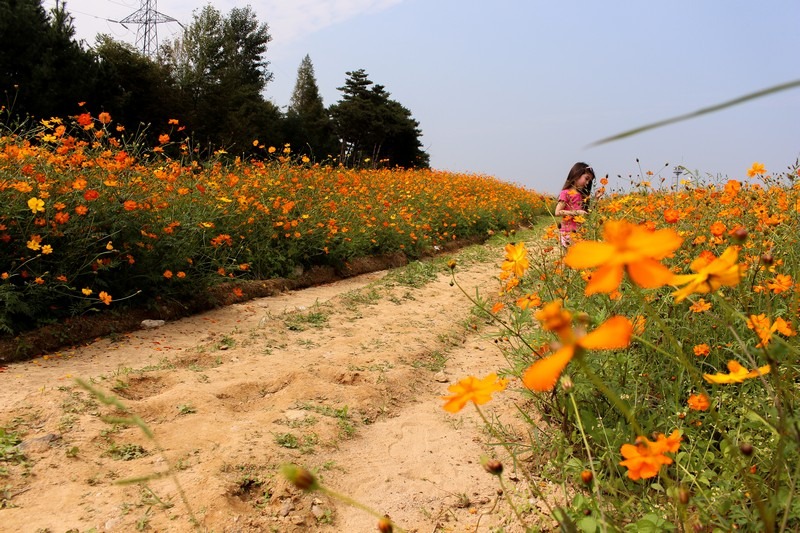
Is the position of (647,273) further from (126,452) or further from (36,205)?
(36,205)

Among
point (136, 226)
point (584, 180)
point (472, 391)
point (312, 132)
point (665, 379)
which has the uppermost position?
point (312, 132)

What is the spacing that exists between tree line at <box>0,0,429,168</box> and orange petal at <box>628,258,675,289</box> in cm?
473

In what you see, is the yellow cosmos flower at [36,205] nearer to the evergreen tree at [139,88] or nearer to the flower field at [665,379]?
the flower field at [665,379]

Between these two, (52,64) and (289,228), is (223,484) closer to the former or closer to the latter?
(289,228)

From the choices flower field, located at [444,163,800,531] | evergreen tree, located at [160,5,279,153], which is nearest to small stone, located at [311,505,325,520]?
flower field, located at [444,163,800,531]

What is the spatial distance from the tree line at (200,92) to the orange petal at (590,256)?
15.4ft

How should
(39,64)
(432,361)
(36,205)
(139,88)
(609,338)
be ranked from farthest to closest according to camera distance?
(139,88)
(39,64)
(432,361)
(36,205)
(609,338)

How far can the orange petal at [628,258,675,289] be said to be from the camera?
491 millimetres

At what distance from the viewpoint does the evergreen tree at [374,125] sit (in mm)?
26453

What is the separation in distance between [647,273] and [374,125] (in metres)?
26.8

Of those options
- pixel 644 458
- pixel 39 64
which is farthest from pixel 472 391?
pixel 39 64

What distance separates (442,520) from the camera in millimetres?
1783

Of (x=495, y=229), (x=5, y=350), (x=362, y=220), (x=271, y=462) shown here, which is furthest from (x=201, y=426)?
(x=495, y=229)

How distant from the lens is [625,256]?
481 millimetres
